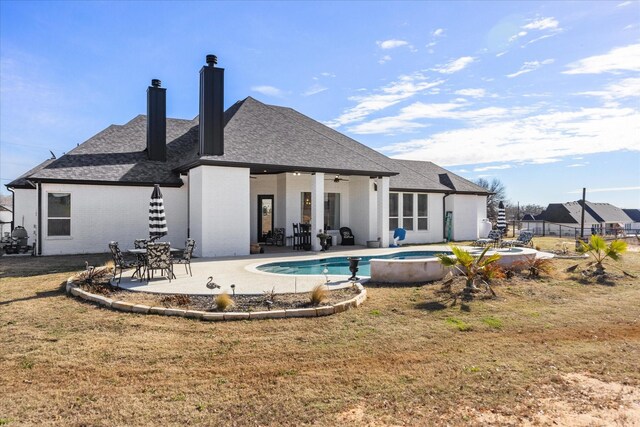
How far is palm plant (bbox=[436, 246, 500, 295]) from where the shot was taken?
885 centimetres

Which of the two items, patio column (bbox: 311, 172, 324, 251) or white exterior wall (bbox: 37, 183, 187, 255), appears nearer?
white exterior wall (bbox: 37, 183, 187, 255)

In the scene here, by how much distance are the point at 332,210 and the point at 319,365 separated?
53.4 feet

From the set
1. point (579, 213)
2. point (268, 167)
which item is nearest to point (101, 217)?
point (268, 167)

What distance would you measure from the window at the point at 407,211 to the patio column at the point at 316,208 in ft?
22.5

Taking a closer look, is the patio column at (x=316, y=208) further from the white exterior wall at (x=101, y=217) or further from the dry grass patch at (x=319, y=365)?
the dry grass patch at (x=319, y=365)

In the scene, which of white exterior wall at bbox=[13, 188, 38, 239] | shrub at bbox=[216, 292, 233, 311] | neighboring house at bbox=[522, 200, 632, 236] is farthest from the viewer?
neighboring house at bbox=[522, 200, 632, 236]

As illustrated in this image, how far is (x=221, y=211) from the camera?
15.1 m

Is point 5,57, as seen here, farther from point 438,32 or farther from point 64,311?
point 438,32

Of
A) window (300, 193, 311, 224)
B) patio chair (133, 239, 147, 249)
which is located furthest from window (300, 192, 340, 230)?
patio chair (133, 239, 147, 249)

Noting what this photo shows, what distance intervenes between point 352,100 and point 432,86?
195 inches

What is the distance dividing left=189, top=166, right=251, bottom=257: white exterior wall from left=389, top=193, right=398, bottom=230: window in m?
9.27

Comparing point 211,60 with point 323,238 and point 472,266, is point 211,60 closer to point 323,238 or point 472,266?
point 323,238

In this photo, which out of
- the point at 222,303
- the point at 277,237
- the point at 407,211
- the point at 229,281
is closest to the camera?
the point at 222,303

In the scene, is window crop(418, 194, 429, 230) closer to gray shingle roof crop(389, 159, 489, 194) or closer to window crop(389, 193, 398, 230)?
gray shingle roof crop(389, 159, 489, 194)
